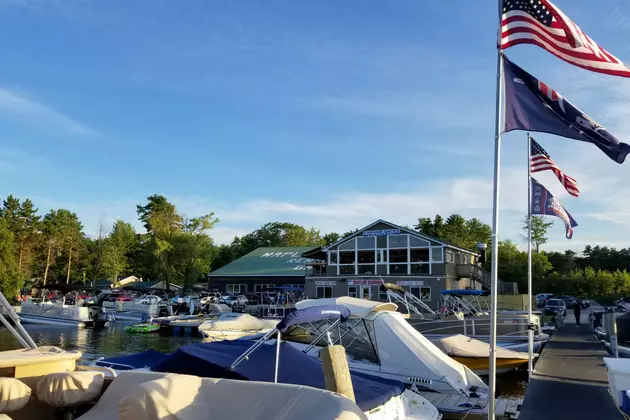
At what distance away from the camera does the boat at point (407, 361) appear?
43.8 feet

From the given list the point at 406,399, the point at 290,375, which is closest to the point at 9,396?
Answer: the point at 290,375

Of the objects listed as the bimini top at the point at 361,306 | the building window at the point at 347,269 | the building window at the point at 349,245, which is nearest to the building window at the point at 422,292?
the building window at the point at 347,269

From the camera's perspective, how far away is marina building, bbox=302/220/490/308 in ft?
146

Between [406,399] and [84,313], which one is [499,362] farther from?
[84,313]

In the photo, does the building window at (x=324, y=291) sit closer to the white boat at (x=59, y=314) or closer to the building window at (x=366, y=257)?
the building window at (x=366, y=257)

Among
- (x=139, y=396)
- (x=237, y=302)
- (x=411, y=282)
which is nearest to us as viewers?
(x=139, y=396)

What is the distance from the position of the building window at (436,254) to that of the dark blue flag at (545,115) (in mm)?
37506

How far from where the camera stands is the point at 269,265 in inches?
2586

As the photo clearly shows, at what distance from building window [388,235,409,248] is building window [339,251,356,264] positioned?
3.88 metres

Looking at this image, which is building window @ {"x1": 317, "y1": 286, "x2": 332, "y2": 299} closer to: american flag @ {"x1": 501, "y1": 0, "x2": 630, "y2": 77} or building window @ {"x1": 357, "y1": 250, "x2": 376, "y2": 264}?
building window @ {"x1": 357, "y1": 250, "x2": 376, "y2": 264}

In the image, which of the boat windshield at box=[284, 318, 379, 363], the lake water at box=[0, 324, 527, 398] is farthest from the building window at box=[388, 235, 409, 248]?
the boat windshield at box=[284, 318, 379, 363]

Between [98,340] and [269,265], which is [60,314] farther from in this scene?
[269,265]

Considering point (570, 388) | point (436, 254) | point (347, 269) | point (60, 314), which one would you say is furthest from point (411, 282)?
point (570, 388)

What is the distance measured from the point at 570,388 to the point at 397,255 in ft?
110
